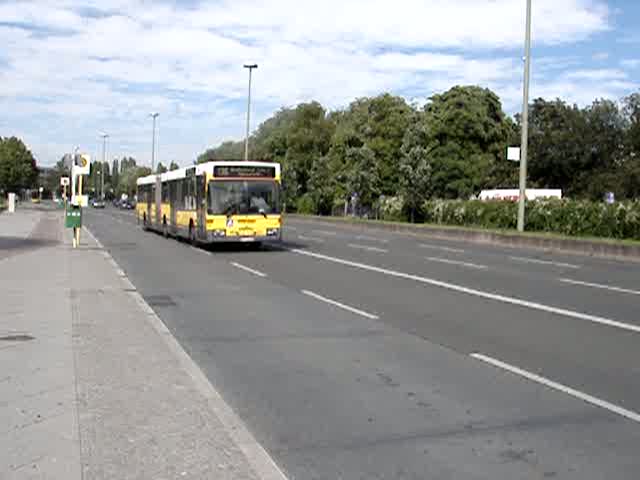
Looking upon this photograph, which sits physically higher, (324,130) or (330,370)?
(324,130)

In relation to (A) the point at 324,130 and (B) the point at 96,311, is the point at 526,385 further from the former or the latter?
(A) the point at 324,130

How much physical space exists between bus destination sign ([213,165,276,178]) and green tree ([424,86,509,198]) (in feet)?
151

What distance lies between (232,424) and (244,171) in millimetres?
20752

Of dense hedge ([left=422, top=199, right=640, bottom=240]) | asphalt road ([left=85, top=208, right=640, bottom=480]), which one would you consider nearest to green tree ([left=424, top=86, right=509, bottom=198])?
dense hedge ([left=422, top=199, right=640, bottom=240])

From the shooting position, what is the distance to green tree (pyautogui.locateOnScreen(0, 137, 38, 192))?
101 meters

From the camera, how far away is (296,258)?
23.9 meters

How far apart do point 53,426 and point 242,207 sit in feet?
67.1

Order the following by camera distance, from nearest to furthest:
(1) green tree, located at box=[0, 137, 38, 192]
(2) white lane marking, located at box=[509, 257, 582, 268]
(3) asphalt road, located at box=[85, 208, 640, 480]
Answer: (3) asphalt road, located at box=[85, 208, 640, 480], (2) white lane marking, located at box=[509, 257, 582, 268], (1) green tree, located at box=[0, 137, 38, 192]

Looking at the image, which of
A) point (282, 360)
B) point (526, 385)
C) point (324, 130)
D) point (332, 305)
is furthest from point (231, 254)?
point (324, 130)

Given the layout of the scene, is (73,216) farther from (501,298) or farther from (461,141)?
(461,141)

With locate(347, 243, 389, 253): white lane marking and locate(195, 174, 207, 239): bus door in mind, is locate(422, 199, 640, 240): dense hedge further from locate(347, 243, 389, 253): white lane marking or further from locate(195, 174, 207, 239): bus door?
locate(195, 174, 207, 239): bus door

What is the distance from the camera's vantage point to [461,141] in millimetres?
75188

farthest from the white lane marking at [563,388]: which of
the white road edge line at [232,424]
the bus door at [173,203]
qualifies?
the bus door at [173,203]

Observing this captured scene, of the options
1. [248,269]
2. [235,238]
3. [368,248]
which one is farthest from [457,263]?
[235,238]
